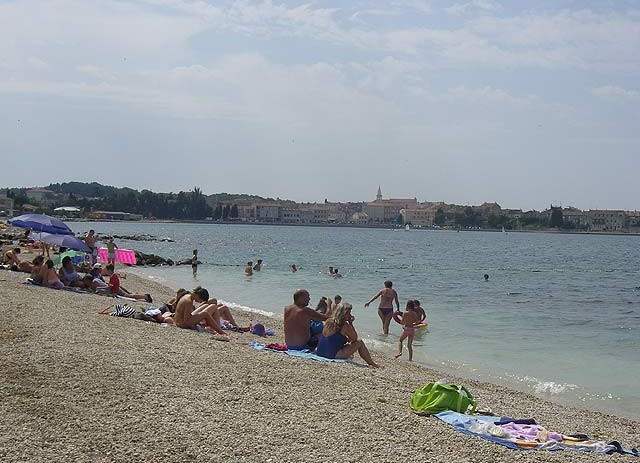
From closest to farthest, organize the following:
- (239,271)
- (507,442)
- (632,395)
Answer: (507,442) < (632,395) < (239,271)

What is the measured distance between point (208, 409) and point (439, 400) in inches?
91.5

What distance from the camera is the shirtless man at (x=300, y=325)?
1083 cm

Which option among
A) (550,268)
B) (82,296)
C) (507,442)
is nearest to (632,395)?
(507,442)

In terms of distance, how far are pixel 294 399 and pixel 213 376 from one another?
42.6 inches

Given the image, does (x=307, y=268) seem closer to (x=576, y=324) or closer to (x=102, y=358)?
(x=576, y=324)

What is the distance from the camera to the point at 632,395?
38.2 ft

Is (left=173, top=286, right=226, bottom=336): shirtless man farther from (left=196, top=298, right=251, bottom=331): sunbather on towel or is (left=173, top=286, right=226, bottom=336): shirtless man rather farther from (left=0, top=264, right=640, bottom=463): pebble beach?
(left=0, top=264, right=640, bottom=463): pebble beach

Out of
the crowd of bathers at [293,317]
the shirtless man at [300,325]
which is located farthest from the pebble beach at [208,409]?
the shirtless man at [300,325]

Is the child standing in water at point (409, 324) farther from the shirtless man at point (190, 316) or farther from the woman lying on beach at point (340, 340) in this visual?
the shirtless man at point (190, 316)

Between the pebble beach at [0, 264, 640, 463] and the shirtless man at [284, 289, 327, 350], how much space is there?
3.20 feet

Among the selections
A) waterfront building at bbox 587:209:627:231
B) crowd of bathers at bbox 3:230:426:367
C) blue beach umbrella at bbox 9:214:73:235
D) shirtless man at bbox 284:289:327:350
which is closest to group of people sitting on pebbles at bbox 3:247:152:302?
crowd of bathers at bbox 3:230:426:367

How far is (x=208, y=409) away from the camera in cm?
658

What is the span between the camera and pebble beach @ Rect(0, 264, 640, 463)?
5672mm

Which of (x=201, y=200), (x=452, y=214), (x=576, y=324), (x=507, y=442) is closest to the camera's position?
(x=507, y=442)
